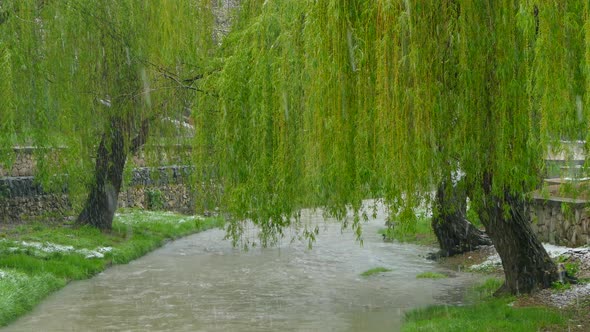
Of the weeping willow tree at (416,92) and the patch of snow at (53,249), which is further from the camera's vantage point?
the patch of snow at (53,249)

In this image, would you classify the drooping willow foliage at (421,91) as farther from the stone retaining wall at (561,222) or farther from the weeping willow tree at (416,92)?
the stone retaining wall at (561,222)

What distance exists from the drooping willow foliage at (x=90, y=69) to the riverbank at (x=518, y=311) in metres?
5.92

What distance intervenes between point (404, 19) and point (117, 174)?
14.2 m

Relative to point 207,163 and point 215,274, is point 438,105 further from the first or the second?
point 215,274

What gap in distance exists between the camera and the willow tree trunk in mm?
19750

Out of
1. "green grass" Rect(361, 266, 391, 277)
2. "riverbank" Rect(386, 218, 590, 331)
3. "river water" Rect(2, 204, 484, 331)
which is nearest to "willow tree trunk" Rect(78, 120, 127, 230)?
"river water" Rect(2, 204, 484, 331)

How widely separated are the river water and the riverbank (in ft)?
1.65

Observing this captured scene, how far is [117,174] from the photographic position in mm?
20609

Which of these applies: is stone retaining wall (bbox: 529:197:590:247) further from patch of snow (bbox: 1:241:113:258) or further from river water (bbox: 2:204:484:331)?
patch of snow (bbox: 1:241:113:258)

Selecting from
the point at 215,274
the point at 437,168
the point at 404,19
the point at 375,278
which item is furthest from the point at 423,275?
the point at 404,19

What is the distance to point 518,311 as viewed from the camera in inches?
419

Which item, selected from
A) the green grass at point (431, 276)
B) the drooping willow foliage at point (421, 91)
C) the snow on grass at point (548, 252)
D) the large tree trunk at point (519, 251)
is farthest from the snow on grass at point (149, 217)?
the drooping willow foliage at point (421, 91)

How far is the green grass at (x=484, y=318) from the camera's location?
32.9 ft

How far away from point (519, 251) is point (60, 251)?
9787 mm
